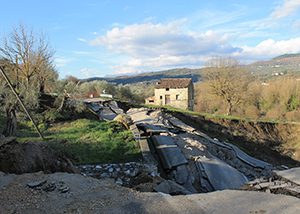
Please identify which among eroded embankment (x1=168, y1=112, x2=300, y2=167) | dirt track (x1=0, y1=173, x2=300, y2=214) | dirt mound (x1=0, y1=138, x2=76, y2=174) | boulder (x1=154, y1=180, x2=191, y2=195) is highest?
dirt mound (x1=0, y1=138, x2=76, y2=174)

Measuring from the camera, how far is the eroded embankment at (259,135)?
21.4 metres

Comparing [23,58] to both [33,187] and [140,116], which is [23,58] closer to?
[140,116]

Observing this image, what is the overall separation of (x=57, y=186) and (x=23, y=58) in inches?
789

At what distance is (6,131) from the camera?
13516 mm

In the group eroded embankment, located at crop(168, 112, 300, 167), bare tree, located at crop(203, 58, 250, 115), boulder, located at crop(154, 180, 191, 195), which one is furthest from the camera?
bare tree, located at crop(203, 58, 250, 115)

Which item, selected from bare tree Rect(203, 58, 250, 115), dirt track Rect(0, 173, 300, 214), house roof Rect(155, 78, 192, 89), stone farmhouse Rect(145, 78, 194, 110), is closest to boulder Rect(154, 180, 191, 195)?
dirt track Rect(0, 173, 300, 214)

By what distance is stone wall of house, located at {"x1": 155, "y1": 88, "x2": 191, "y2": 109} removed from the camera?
4216cm

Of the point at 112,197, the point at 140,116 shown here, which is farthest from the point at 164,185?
the point at 140,116

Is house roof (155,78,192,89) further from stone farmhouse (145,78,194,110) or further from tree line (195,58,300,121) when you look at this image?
tree line (195,58,300,121)

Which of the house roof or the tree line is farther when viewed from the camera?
the house roof

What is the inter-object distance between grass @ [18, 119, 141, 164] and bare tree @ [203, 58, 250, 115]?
2222 cm

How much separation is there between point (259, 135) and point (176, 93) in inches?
704

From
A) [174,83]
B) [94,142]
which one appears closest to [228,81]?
[174,83]

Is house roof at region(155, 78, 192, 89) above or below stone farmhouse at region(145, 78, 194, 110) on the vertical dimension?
above
